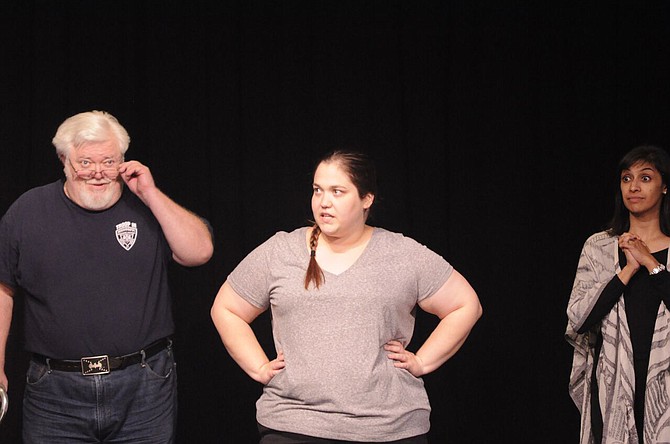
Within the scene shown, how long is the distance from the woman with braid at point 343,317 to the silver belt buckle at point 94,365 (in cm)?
36

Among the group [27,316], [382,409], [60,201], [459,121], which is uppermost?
[459,121]

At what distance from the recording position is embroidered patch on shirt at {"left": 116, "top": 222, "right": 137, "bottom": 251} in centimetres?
280

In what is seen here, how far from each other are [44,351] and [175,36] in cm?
166

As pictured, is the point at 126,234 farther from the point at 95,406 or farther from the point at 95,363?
the point at 95,406

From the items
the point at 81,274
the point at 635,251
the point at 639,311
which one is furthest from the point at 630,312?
the point at 81,274

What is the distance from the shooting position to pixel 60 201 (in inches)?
111

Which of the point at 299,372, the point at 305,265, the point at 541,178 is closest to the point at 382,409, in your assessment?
the point at 299,372

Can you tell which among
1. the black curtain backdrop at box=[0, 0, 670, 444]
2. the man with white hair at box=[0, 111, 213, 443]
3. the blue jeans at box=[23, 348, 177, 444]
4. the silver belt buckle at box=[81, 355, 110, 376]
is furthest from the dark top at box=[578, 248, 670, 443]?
the silver belt buckle at box=[81, 355, 110, 376]

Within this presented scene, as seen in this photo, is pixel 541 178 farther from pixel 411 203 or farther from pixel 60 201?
pixel 60 201

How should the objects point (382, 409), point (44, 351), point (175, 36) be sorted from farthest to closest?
point (175, 36), point (44, 351), point (382, 409)

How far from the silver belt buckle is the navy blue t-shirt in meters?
0.02

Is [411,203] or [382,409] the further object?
[411,203]

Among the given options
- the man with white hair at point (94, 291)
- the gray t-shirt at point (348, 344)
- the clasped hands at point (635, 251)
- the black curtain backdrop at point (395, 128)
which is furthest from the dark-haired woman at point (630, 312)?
the man with white hair at point (94, 291)

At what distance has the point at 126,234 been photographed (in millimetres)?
2812
